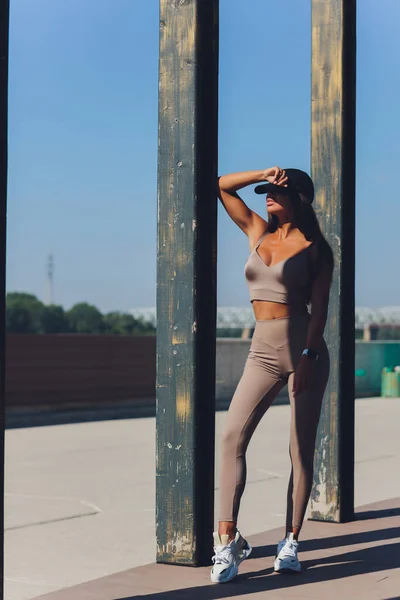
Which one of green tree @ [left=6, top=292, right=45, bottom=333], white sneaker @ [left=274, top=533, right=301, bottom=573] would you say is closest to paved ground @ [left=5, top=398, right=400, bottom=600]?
white sneaker @ [left=274, top=533, right=301, bottom=573]

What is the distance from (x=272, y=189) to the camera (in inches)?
203

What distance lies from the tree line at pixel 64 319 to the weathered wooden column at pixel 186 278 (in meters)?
22.3

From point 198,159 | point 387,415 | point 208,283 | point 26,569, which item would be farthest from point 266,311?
point 387,415

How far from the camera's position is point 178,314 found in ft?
17.1

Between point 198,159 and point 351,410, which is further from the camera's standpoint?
point 351,410

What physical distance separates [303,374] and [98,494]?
3.75 m

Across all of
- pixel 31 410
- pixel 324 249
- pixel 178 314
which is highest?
pixel 324 249

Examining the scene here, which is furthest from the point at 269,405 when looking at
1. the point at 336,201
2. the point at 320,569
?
the point at 336,201

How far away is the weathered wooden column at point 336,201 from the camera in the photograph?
6.71 metres

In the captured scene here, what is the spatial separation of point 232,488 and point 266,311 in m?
0.88

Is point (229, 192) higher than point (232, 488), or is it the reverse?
point (229, 192)

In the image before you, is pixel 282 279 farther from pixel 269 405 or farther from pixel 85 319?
pixel 85 319

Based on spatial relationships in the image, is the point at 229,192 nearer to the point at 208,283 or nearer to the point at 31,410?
the point at 208,283

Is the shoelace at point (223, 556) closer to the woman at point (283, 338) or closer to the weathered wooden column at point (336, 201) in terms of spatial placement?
the woman at point (283, 338)
